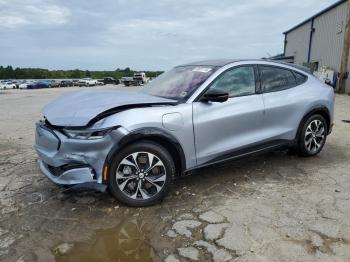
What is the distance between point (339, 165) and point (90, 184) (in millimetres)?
3753

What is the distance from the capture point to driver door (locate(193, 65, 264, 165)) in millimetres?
4098

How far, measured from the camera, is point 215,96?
13.3 ft

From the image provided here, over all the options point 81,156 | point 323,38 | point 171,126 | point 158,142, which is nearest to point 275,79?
point 171,126

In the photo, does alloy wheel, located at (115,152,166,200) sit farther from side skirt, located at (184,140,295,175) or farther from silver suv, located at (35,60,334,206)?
side skirt, located at (184,140,295,175)

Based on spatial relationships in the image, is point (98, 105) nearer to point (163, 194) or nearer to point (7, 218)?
point (163, 194)

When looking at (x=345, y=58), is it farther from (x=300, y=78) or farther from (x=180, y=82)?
(x=180, y=82)

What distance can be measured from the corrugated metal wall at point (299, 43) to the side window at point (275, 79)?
1048 inches

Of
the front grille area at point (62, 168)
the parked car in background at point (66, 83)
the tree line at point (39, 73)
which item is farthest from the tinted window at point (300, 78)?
the tree line at point (39, 73)

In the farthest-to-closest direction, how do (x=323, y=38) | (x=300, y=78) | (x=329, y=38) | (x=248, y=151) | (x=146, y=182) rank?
(x=323, y=38)
(x=329, y=38)
(x=300, y=78)
(x=248, y=151)
(x=146, y=182)

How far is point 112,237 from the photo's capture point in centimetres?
326

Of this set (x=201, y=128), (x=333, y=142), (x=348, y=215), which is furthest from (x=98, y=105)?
(x=333, y=142)

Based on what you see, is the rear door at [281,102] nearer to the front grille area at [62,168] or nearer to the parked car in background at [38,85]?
the front grille area at [62,168]

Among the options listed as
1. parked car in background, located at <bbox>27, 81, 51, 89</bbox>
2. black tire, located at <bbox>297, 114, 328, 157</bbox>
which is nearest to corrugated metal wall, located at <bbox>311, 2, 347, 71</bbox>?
black tire, located at <bbox>297, 114, 328, 157</bbox>

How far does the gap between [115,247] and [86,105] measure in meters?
1.60
